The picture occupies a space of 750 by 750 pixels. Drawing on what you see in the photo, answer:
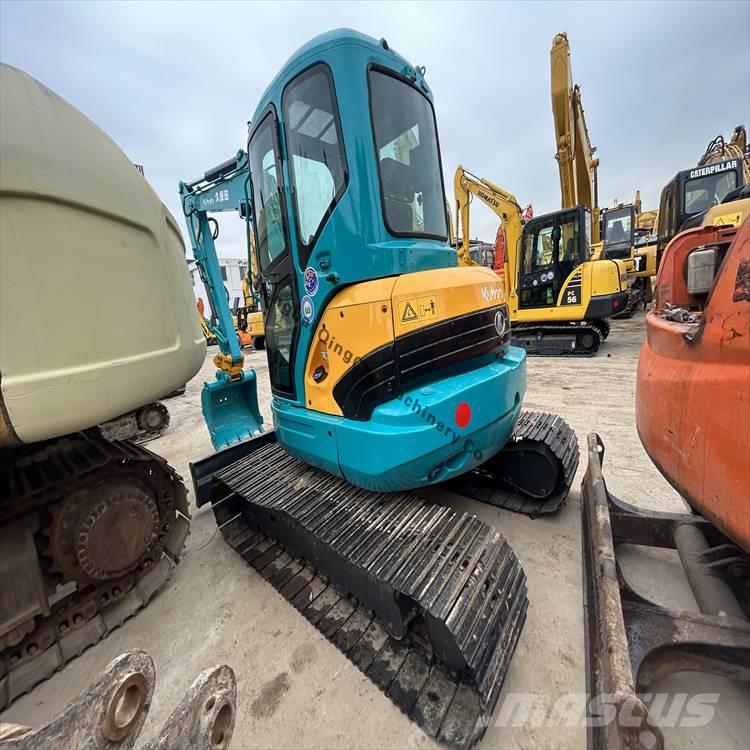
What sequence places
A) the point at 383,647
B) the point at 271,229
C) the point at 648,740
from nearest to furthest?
the point at 648,740, the point at 383,647, the point at 271,229

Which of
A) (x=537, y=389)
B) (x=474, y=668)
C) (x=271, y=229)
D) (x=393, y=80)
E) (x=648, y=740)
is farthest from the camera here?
(x=537, y=389)

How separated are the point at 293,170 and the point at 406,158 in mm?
652

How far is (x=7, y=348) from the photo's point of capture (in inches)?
38.7

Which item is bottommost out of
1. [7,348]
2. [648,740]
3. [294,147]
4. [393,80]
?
[648,740]

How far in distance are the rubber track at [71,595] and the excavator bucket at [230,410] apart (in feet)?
3.71

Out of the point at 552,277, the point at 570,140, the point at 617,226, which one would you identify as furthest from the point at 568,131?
the point at 617,226

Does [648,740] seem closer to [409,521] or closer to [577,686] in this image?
[577,686]

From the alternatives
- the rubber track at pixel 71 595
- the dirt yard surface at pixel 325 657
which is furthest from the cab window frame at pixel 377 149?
the rubber track at pixel 71 595

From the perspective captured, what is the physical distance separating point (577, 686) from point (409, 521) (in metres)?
0.93

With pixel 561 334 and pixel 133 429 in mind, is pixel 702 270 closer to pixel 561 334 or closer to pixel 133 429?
pixel 133 429

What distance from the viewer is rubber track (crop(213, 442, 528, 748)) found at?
1.36 meters

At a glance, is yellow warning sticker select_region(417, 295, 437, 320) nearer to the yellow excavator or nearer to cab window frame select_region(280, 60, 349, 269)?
cab window frame select_region(280, 60, 349, 269)

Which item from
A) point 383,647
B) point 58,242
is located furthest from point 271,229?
point 383,647

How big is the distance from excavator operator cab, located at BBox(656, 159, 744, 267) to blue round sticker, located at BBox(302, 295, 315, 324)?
28.7ft
